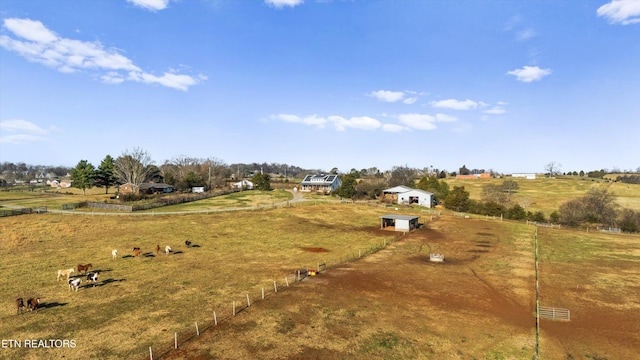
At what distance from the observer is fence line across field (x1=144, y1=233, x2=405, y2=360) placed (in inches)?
735

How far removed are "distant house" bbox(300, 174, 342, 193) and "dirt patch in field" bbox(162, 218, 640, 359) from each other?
76.9 m

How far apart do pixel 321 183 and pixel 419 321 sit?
92.4 meters

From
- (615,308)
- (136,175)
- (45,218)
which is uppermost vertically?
(136,175)

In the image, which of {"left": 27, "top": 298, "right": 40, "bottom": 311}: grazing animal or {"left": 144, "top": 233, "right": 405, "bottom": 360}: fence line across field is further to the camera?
{"left": 27, "top": 298, "right": 40, "bottom": 311}: grazing animal

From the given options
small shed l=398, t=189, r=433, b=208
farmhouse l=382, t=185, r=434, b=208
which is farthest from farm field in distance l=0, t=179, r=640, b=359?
farmhouse l=382, t=185, r=434, b=208

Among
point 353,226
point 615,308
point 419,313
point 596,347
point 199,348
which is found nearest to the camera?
point 199,348

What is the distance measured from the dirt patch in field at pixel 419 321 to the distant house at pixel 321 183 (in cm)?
7693

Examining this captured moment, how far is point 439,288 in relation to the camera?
30.1m

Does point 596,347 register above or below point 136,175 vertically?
below

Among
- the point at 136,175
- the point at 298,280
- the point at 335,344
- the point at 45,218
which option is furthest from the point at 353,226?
the point at 136,175

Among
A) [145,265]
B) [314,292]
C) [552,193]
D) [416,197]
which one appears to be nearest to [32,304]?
[145,265]

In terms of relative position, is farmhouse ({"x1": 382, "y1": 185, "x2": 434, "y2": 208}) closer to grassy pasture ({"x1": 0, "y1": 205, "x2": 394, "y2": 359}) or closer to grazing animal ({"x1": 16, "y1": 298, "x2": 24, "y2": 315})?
grassy pasture ({"x1": 0, "y1": 205, "x2": 394, "y2": 359})

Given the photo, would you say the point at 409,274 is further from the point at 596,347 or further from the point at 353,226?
the point at 353,226

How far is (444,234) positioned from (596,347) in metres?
35.9
